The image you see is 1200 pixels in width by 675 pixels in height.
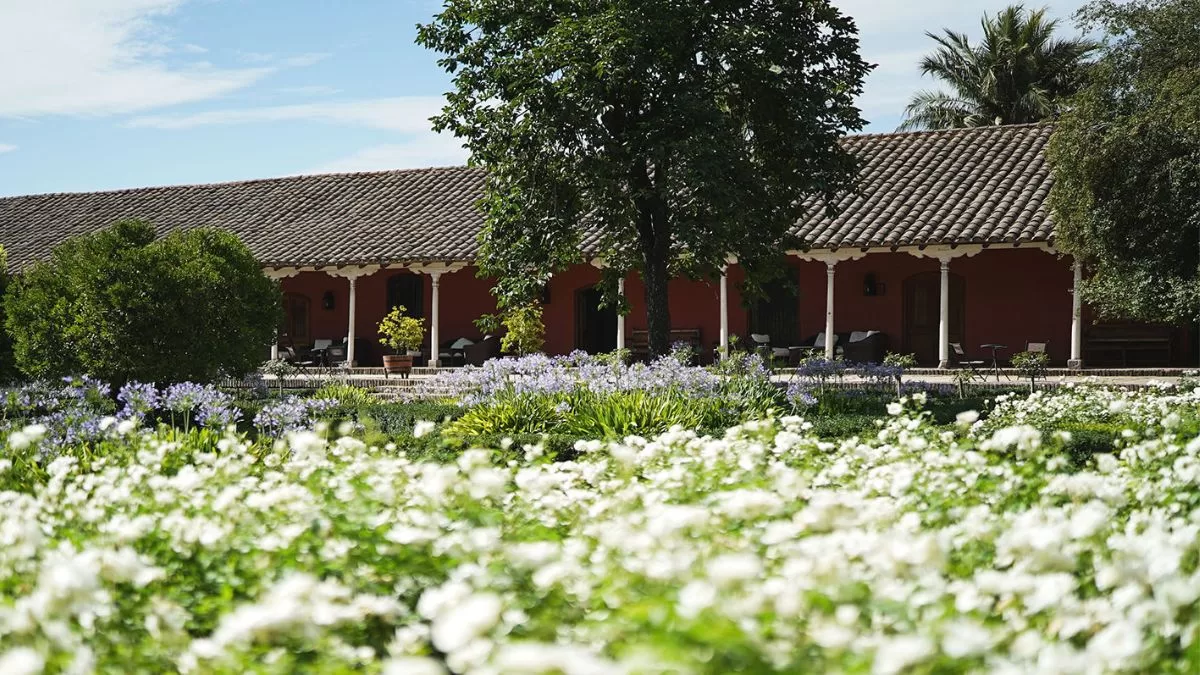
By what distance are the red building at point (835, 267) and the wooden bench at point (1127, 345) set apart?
0.02 meters

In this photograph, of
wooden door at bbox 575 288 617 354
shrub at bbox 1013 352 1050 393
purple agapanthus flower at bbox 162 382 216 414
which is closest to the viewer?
purple agapanthus flower at bbox 162 382 216 414

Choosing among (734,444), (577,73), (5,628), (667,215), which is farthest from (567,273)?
(5,628)

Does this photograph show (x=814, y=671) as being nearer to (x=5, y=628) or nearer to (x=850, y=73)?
(x=5, y=628)

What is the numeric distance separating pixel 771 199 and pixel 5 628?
11985mm

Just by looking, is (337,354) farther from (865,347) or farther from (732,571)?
(732,571)

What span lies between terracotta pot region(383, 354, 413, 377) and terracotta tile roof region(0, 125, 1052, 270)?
6.43 ft

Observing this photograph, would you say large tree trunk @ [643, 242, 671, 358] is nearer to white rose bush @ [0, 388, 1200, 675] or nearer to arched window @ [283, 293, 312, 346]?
A: white rose bush @ [0, 388, 1200, 675]

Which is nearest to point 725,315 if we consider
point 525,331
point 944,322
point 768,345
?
point 768,345

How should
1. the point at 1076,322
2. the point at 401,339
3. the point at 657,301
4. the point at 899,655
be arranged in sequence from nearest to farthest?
the point at 899,655 < the point at 657,301 < the point at 1076,322 < the point at 401,339

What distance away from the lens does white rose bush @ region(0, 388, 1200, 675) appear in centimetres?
263

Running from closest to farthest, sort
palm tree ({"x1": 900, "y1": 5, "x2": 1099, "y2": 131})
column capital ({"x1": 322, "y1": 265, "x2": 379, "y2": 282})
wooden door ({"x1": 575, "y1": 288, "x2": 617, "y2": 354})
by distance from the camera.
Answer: column capital ({"x1": 322, "y1": 265, "x2": 379, "y2": 282})
wooden door ({"x1": 575, "y1": 288, "x2": 617, "y2": 354})
palm tree ({"x1": 900, "y1": 5, "x2": 1099, "y2": 131})

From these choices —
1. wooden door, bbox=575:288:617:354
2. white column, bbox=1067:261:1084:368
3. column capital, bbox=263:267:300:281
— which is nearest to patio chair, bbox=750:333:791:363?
wooden door, bbox=575:288:617:354

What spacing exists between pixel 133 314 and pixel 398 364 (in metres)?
8.16

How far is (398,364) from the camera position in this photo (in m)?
21.4
